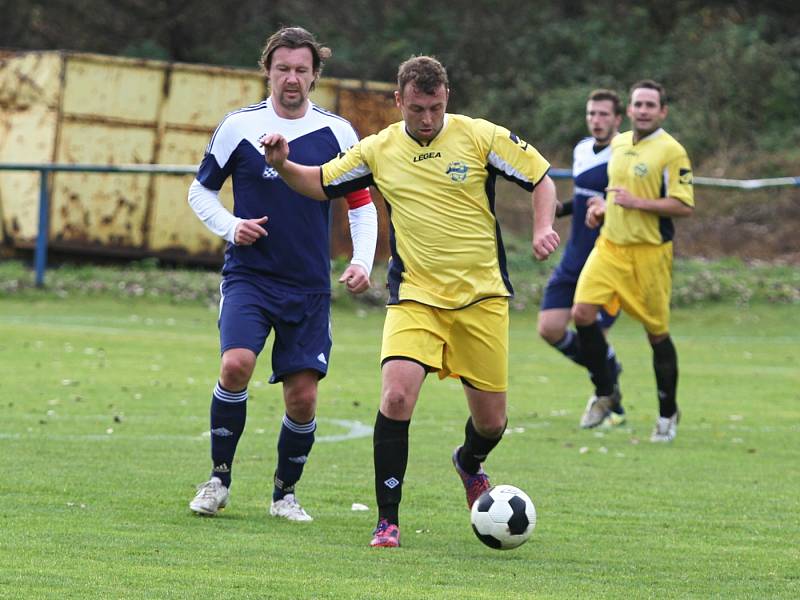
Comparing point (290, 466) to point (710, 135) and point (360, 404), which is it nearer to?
point (360, 404)

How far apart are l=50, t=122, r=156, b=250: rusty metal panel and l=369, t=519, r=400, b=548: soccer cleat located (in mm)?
17248

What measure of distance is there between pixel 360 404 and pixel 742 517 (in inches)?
204

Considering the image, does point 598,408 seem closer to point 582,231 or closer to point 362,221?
point 582,231

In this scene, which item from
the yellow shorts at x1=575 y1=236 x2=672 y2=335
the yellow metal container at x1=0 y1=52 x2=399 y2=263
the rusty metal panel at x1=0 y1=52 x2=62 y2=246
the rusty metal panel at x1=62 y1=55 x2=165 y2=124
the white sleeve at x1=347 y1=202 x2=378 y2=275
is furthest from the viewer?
the rusty metal panel at x1=62 y1=55 x2=165 y2=124

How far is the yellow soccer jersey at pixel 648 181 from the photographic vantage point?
439 inches

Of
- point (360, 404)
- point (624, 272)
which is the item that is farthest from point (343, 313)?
point (624, 272)

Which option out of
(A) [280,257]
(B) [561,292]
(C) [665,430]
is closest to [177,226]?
(B) [561,292]

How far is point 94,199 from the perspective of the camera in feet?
76.1

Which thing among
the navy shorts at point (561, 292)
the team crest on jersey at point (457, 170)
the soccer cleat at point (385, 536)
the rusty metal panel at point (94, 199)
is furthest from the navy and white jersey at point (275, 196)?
the rusty metal panel at point (94, 199)

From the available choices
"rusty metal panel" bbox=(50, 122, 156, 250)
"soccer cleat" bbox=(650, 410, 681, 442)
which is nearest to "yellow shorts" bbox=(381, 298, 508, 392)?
"soccer cleat" bbox=(650, 410, 681, 442)

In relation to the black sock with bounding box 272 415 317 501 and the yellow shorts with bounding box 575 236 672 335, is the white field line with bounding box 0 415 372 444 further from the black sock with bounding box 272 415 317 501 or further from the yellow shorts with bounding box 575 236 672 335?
the black sock with bounding box 272 415 317 501

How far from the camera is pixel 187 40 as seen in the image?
36.7 meters

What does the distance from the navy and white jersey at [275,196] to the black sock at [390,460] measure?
3.06ft

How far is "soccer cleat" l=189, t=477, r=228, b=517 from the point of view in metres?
7.00
